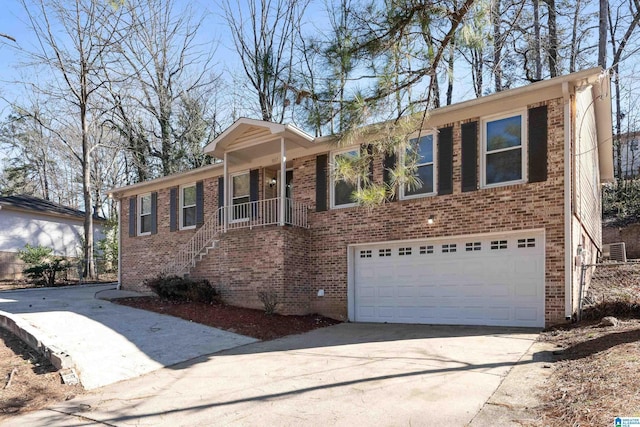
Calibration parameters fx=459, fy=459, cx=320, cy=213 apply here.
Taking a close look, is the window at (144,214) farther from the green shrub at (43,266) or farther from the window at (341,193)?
the window at (341,193)

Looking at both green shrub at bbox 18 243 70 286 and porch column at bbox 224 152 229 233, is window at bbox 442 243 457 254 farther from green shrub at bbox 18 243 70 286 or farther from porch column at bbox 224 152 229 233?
green shrub at bbox 18 243 70 286

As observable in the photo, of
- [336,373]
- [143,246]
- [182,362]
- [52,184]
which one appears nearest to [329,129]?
[336,373]

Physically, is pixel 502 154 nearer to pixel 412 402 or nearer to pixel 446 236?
pixel 446 236

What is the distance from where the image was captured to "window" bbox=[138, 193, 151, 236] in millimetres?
16766

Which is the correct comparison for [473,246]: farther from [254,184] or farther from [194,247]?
[194,247]

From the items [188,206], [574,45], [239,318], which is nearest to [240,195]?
[188,206]

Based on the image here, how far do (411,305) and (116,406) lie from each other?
23.1ft

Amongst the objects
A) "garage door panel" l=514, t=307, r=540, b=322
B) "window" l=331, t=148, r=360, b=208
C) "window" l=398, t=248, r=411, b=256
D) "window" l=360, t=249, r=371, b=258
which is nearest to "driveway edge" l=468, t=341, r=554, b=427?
"garage door panel" l=514, t=307, r=540, b=322

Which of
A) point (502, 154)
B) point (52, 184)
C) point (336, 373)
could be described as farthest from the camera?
point (52, 184)

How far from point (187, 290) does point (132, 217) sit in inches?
244

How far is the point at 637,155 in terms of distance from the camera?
84.5ft

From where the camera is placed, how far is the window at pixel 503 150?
953cm

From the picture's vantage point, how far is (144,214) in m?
16.9

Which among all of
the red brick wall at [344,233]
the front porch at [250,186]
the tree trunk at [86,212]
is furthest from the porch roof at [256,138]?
the tree trunk at [86,212]
